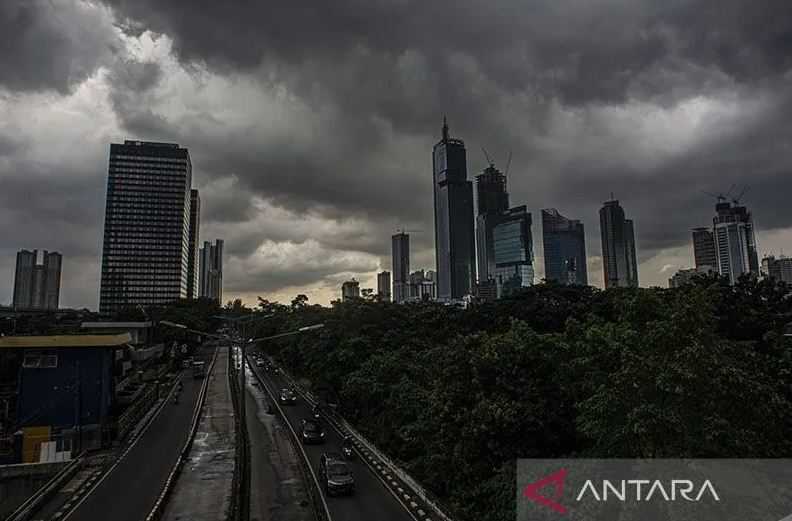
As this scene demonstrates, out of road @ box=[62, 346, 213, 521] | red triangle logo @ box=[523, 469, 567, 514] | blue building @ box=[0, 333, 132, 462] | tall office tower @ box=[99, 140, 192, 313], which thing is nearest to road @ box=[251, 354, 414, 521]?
red triangle logo @ box=[523, 469, 567, 514]

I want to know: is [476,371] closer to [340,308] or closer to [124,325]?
[340,308]

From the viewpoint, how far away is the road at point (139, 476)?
24562 millimetres

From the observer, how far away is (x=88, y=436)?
37.2 meters

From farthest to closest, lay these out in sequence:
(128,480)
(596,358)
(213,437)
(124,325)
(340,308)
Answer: (124,325)
(340,308)
(213,437)
(128,480)
(596,358)

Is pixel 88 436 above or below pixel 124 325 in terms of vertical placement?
below

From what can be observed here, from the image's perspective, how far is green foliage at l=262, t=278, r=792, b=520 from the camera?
1491 cm

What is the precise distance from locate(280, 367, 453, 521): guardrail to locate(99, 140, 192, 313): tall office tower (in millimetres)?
170667

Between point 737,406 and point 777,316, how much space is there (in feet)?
75.8

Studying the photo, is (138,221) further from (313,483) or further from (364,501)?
(364,501)

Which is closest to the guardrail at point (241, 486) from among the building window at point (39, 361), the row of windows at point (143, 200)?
the building window at point (39, 361)

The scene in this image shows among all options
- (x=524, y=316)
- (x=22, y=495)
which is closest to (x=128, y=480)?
(x=22, y=495)

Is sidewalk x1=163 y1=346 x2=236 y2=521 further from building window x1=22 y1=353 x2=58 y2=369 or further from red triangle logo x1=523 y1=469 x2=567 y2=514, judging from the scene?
red triangle logo x1=523 y1=469 x2=567 y2=514

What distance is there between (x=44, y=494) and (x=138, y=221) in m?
183

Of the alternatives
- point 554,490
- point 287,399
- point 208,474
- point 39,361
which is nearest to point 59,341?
point 39,361
